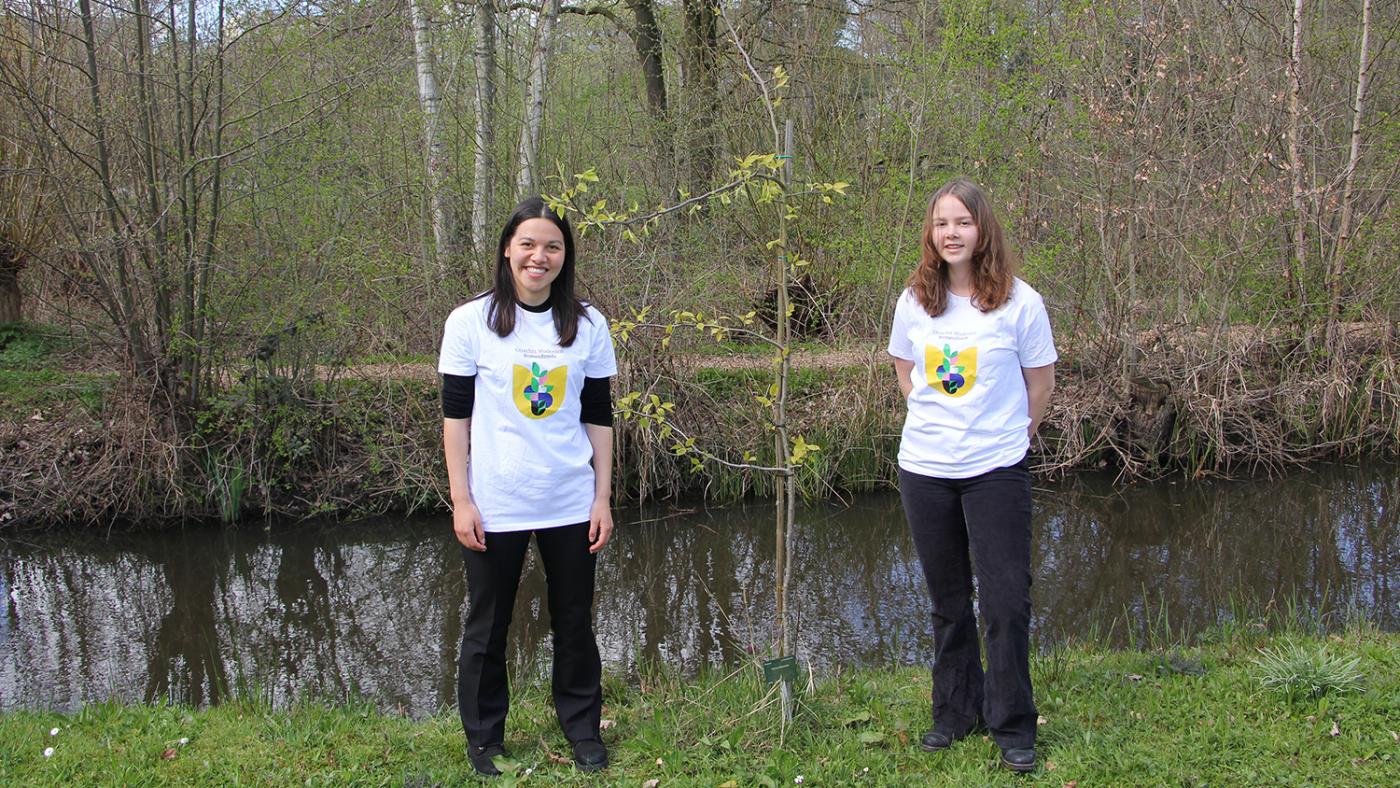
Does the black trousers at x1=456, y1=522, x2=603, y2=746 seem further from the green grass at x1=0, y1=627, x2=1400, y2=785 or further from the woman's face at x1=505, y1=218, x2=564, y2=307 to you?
the woman's face at x1=505, y1=218, x2=564, y2=307

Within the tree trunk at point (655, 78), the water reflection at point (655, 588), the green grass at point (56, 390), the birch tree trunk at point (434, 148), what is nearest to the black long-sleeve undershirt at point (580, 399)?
the water reflection at point (655, 588)

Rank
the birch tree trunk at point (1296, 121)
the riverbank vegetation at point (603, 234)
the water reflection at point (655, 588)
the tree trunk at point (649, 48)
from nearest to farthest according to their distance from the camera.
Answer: the water reflection at point (655, 588)
the riverbank vegetation at point (603, 234)
the birch tree trunk at point (1296, 121)
the tree trunk at point (649, 48)

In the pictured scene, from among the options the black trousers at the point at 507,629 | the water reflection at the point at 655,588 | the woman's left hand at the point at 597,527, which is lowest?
the water reflection at the point at 655,588

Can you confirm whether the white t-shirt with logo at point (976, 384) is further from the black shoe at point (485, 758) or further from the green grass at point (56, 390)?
the green grass at point (56, 390)

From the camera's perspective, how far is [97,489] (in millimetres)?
8039

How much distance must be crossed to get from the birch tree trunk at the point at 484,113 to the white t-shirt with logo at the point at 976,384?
5938mm

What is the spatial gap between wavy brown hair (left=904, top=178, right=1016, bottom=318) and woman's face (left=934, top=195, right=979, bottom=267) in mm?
16

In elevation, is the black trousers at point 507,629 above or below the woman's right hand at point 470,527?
below

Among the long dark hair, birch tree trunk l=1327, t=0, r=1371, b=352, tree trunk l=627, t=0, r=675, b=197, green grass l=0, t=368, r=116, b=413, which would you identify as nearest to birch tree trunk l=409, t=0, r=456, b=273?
tree trunk l=627, t=0, r=675, b=197

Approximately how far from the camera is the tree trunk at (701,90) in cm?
1059

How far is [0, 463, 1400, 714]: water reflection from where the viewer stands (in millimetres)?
5645

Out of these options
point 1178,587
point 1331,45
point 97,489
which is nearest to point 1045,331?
point 1178,587

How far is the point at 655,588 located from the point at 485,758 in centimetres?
382

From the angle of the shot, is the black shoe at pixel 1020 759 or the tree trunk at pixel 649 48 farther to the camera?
the tree trunk at pixel 649 48
